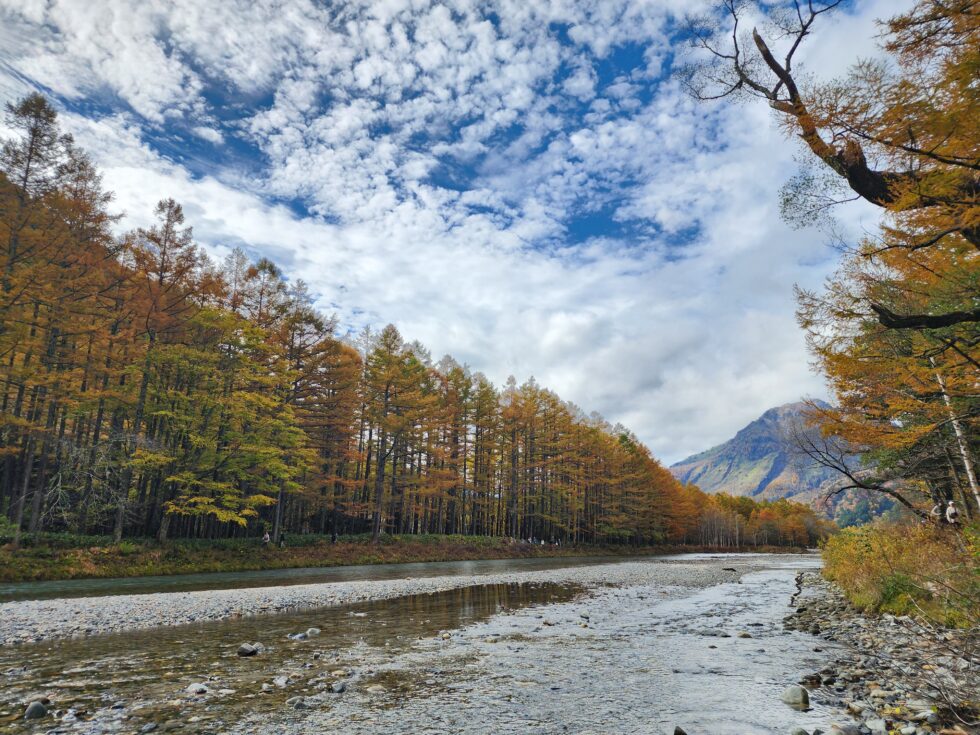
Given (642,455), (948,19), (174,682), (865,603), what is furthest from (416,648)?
(642,455)

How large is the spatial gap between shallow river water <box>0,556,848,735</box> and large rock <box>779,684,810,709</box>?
122mm

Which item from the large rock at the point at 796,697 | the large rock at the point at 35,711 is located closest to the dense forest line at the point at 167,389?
the large rock at the point at 35,711

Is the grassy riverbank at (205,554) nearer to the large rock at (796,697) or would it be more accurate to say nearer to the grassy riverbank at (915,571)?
the large rock at (796,697)

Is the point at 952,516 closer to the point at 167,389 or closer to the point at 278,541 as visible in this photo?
the point at 278,541

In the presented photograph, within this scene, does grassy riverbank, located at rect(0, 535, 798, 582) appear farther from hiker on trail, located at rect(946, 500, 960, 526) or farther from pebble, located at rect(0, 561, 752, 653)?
hiker on trail, located at rect(946, 500, 960, 526)

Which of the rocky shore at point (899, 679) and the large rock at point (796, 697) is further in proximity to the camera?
the large rock at point (796, 697)

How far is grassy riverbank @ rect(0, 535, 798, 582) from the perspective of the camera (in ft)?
61.5

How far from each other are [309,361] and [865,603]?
103 feet

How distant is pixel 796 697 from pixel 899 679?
5.25 feet

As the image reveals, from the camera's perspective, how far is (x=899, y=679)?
6.11 m

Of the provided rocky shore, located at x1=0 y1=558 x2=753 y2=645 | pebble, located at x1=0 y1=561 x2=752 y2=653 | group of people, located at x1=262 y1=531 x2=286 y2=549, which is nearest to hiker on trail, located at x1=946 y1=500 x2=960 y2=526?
pebble, located at x1=0 y1=561 x2=752 y2=653

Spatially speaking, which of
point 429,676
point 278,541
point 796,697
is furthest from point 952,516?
point 278,541

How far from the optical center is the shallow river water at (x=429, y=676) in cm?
519

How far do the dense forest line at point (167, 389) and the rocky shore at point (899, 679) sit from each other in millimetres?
23757
